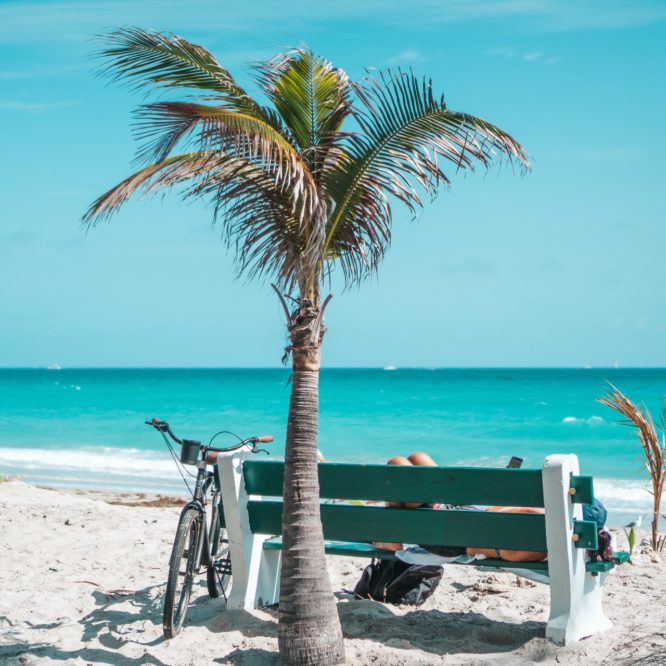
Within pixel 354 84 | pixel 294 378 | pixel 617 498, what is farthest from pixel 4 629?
pixel 617 498

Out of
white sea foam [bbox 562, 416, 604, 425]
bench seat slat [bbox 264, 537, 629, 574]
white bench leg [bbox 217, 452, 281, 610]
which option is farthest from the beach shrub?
white sea foam [bbox 562, 416, 604, 425]

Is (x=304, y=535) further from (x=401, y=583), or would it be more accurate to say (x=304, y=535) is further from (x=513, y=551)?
(x=401, y=583)

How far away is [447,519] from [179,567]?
1.43 m

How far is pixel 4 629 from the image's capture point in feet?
15.9

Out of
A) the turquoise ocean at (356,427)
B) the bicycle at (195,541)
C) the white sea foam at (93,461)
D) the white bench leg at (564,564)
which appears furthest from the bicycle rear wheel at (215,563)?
the white sea foam at (93,461)

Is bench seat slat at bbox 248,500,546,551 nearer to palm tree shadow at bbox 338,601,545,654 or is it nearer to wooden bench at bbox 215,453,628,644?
wooden bench at bbox 215,453,628,644

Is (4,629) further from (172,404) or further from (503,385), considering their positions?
(503,385)

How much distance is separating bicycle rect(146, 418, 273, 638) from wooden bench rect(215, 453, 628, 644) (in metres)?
0.10

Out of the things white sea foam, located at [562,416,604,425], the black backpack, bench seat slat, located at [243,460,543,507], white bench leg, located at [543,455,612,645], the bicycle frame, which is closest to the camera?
white bench leg, located at [543,455,612,645]

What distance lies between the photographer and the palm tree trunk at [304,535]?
13.4ft

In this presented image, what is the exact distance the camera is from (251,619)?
15.7 feet

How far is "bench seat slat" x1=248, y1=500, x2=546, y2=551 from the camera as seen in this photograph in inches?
167

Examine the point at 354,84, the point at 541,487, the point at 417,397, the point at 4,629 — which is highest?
the point at 417,397

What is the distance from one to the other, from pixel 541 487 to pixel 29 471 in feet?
52.9
